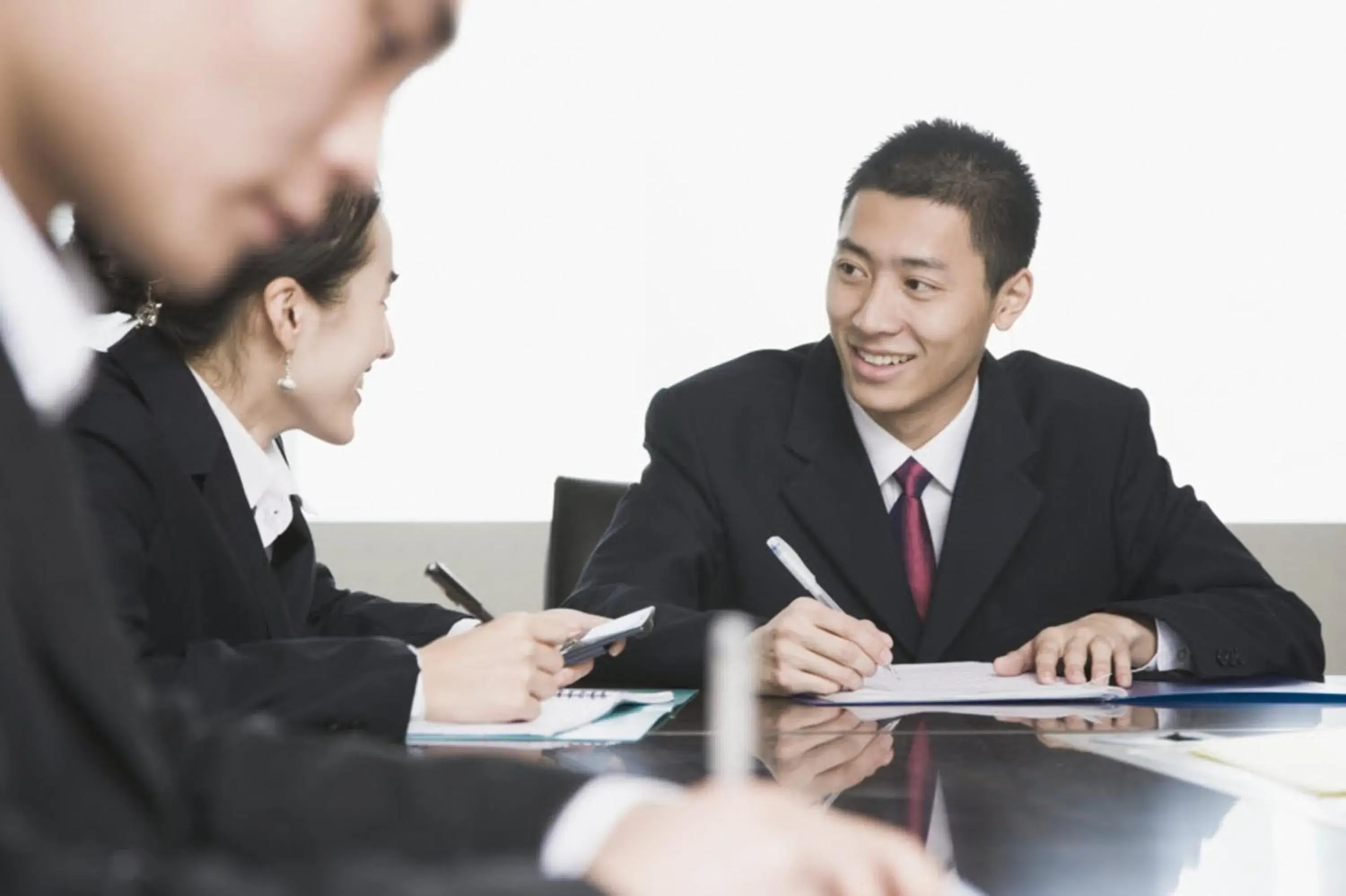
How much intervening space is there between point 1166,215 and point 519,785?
13.5 feet

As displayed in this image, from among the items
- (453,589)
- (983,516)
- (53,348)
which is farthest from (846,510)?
(53,348)

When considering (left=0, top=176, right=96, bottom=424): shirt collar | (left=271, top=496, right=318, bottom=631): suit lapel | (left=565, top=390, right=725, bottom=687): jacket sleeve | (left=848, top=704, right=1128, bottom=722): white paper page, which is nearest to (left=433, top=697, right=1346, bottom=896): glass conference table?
(left=848, top=704, right=1128, bottom=722): white paper page

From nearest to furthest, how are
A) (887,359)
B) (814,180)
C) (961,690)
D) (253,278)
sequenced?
(961,690) → (253,278) → (887,359) → (814,180)

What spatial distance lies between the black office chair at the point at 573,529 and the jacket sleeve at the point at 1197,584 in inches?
36.2

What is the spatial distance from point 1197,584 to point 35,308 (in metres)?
2.18

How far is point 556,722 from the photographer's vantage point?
173 cm

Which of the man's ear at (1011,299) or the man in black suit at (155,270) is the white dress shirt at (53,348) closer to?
the man in black suit at (155,270)

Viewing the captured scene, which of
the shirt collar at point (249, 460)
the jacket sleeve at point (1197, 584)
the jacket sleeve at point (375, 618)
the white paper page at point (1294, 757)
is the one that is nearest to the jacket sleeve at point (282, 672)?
the shirt collar at point (249, 460)

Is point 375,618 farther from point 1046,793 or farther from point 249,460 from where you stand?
point 1046,793

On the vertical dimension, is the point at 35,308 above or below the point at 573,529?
above

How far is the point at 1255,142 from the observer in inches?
179

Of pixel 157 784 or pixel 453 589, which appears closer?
pixel 157 784

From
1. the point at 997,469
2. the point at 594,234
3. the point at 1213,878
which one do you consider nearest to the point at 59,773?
the point at 1213,878

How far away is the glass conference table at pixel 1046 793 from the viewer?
3.46 ft
